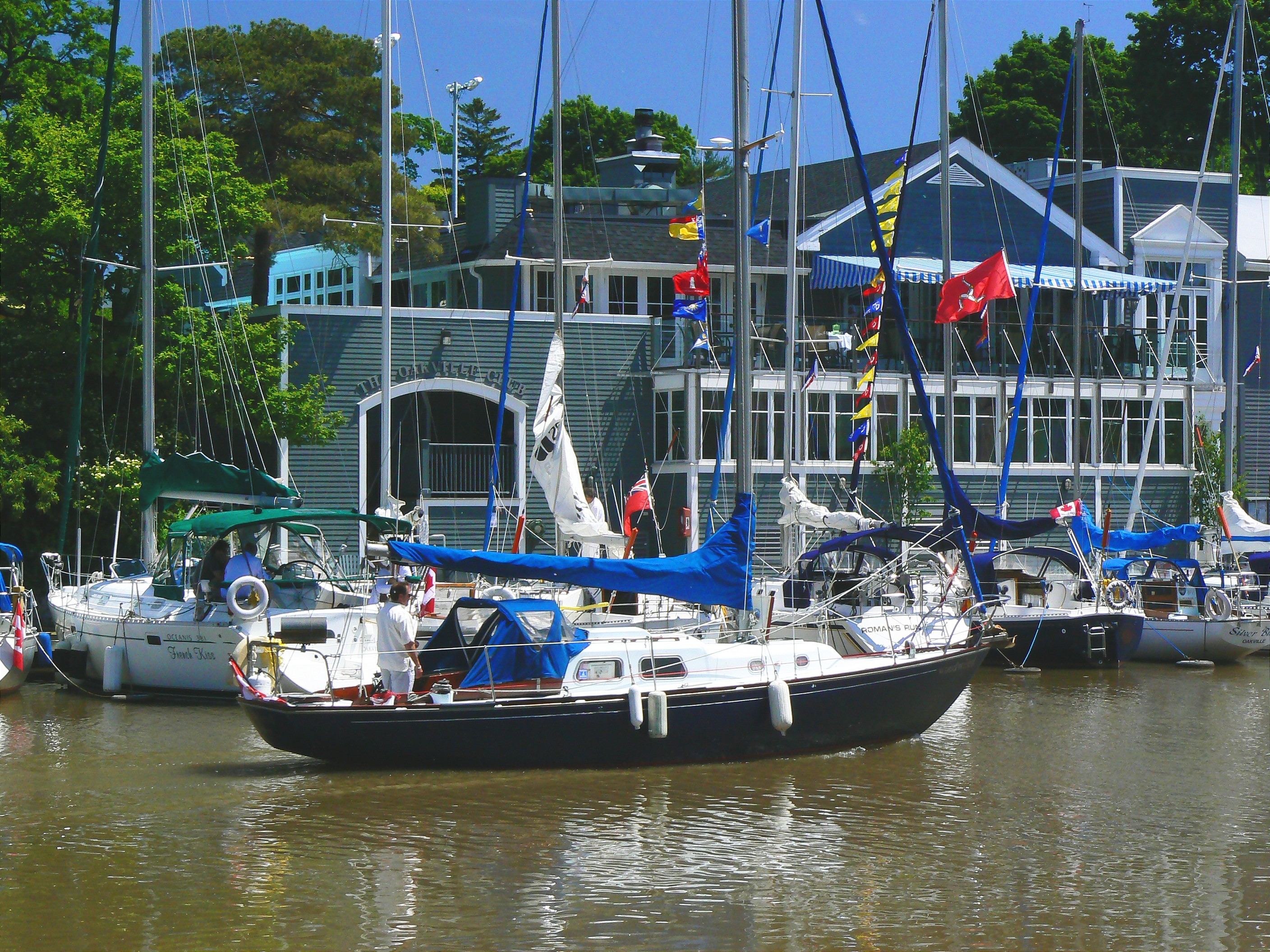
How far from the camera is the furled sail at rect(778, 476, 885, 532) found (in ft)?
77.1

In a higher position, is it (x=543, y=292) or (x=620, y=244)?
(x=620, y=244)

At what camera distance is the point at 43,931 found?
11773mm

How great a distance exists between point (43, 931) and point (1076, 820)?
946 cm

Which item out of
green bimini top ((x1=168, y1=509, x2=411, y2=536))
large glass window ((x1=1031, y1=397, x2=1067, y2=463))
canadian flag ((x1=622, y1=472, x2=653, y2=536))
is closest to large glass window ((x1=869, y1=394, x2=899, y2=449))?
large glass window ((x1=1031, y1=397, x2=1067, y2=463))

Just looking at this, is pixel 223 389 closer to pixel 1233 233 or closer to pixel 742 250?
pixel 742 250

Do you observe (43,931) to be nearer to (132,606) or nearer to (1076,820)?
(1076,820)

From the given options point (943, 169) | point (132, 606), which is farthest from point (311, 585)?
point (943, 169)

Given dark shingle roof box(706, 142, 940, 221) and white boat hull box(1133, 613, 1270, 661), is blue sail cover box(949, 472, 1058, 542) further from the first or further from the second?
dark shingle roof box(706, 142, 940, 221)

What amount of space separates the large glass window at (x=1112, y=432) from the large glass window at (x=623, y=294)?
12.2m

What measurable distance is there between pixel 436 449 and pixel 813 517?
41.7ft

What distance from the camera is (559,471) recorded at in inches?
961

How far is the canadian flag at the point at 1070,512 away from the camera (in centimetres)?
2797

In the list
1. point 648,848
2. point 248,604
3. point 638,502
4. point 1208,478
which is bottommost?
point 648,848

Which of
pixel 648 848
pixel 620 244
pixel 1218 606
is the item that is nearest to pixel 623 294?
pixel 620 244
